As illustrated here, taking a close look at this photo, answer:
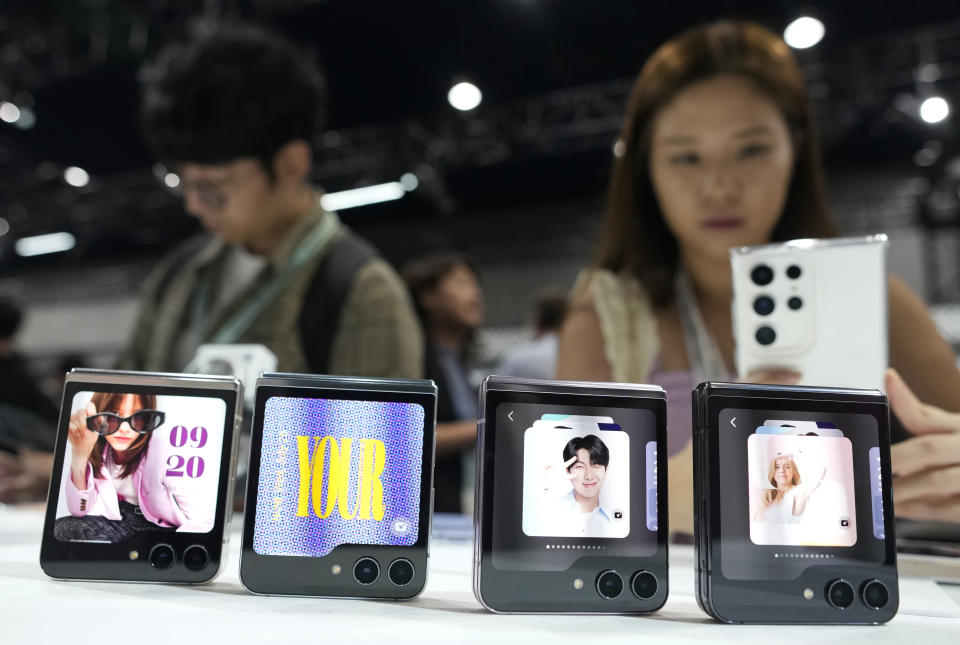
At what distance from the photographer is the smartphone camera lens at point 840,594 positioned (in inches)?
23.0

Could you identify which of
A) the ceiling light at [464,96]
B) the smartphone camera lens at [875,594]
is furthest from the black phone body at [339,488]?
the ceiling light at [464,96]

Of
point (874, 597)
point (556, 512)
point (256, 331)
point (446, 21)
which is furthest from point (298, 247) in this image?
point (446, 21)

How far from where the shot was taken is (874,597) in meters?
0.59

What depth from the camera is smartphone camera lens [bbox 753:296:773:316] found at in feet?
2.72

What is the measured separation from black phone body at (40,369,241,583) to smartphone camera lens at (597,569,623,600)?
30 cm

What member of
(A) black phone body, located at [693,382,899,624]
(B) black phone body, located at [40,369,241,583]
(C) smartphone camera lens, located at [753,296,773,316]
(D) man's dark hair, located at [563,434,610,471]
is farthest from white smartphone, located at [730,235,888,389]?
(B) black phone body, located at [40,369,241,583]

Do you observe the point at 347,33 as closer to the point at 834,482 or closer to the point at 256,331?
the point at 256,331

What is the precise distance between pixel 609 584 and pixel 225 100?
3.64 ft

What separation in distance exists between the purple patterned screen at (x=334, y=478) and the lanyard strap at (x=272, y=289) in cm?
80

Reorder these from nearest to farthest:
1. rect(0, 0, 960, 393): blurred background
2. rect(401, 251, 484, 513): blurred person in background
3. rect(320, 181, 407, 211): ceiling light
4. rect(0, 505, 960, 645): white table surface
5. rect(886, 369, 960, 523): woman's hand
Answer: rect(0, 505, 960, 645): white table surface < rect(886, 369, 960, 523): woman's hand < rect(401, 251, 484, 513): blurred person in background < rect(0, 0, 960, 393): blurred background < rect(320, 181, 407, 211): ceiling light

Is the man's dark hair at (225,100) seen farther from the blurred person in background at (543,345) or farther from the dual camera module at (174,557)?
the blurred person in background at (543,345)

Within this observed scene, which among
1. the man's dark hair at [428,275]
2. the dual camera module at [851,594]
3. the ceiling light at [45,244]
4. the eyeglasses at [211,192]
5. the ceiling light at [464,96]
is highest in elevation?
the ceiling light at [45,244]

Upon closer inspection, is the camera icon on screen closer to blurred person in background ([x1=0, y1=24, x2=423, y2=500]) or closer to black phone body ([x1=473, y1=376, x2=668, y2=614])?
black phone body ([x1=473, y1=376, x2=668, y2=614])

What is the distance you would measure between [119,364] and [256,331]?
37cm
